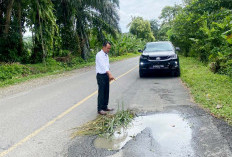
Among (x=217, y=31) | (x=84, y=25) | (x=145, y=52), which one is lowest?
(x=145, y=52)

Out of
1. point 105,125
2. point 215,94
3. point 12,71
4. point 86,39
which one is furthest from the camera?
point 86,39

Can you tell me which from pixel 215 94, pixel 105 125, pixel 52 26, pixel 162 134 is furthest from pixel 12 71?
pixel 162 134

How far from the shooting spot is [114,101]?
6.98 metres

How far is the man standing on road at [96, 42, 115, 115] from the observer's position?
18.4 ft

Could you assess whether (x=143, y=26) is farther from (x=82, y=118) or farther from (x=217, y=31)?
(x=82, y=118)

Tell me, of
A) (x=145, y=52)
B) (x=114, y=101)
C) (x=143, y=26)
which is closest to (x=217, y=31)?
(x=145, y=52)

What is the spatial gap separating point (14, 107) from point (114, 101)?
10.0ft

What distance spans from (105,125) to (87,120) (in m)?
0.61

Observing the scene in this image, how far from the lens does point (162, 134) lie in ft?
14.2

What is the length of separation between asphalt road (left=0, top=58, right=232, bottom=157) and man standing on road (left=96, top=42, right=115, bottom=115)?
0.34 meters

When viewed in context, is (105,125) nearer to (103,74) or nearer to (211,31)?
(103,74)

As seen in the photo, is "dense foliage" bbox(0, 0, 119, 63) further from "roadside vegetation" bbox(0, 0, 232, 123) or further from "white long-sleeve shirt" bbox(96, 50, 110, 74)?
"white long-sleeve shirt" bbox(96, 50, 110, 74)

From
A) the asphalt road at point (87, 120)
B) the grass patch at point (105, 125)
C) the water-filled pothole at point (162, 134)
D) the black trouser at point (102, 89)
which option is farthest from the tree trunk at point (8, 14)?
the water-filled pothole at point (162, 134)

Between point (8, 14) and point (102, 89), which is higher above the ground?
point (8, 14)
